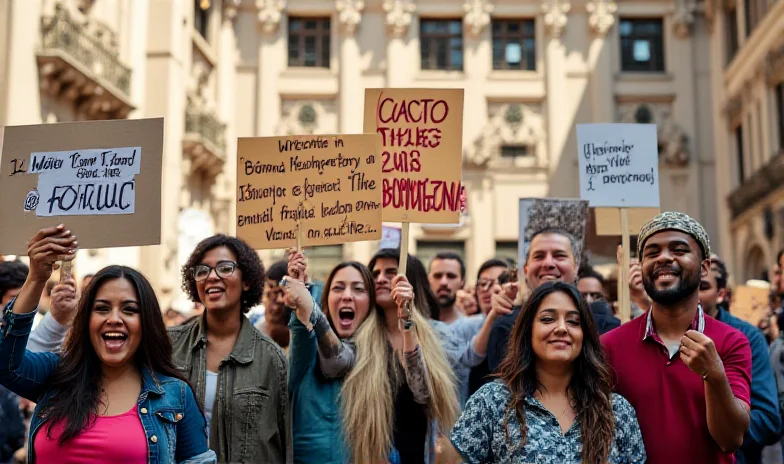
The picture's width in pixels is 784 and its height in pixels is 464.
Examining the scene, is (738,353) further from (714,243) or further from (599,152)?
(714,243)

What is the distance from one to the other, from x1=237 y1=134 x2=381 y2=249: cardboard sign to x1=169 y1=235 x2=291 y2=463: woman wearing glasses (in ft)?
0.75

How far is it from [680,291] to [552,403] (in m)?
0.67

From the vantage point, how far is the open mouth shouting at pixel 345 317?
4.52m

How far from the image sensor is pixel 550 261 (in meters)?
4.60

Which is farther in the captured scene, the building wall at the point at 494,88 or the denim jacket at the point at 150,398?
the building wall at the point at 494,88

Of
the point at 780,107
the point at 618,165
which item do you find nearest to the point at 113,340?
the point at 618,165

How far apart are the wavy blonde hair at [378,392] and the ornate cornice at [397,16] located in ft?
69.8

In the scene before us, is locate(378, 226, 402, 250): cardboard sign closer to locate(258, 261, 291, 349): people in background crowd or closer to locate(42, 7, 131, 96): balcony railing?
locate(258, 261, 291, 349): people in background crowd

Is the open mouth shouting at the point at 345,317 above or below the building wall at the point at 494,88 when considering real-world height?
below

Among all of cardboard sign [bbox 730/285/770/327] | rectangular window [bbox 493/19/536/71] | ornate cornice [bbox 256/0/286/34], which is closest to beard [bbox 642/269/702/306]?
cardboard sign [bbox 730/285/770/327]

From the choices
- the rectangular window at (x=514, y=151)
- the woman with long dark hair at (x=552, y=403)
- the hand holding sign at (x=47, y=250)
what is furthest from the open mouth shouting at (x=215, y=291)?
the rectangular window at (x=514, y=151)

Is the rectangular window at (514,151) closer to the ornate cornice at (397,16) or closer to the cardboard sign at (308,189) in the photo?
the ornate cornice at (397,16)

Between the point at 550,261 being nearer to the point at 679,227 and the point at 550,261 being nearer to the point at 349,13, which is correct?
the point at 679,227

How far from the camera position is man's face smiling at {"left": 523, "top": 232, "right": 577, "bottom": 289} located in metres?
4.60
